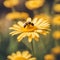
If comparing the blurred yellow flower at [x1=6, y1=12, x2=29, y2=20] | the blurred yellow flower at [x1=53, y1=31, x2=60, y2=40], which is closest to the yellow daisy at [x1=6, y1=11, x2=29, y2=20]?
the blurred yellow flower at [x1=6, y1=12, x2=29, y2=20]

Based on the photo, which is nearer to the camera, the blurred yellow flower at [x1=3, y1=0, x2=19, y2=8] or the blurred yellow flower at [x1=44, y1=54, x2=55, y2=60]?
the blurred yellow flower at [x1=44, y1=54, x2=55, y2=60]

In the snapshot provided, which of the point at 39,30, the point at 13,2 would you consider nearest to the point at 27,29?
the point at 39,30

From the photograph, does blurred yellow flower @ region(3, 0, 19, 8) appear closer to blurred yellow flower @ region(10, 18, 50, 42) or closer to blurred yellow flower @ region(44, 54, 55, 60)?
blurred yellow flower @ region(10, 18, 50, 42)

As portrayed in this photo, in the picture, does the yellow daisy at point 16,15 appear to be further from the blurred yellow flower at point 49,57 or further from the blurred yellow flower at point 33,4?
the blurred yellow flower at point 49,57

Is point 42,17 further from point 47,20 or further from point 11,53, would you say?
point 11,53

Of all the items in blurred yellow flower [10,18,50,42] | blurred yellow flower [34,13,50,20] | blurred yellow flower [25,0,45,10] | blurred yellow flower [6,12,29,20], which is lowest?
blurred yellow flower [10,18,50,42]

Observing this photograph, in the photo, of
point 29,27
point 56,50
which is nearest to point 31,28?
point 29,27

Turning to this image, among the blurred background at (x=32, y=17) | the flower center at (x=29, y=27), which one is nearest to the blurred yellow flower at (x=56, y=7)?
the blurred background at (x=32, y=17)
